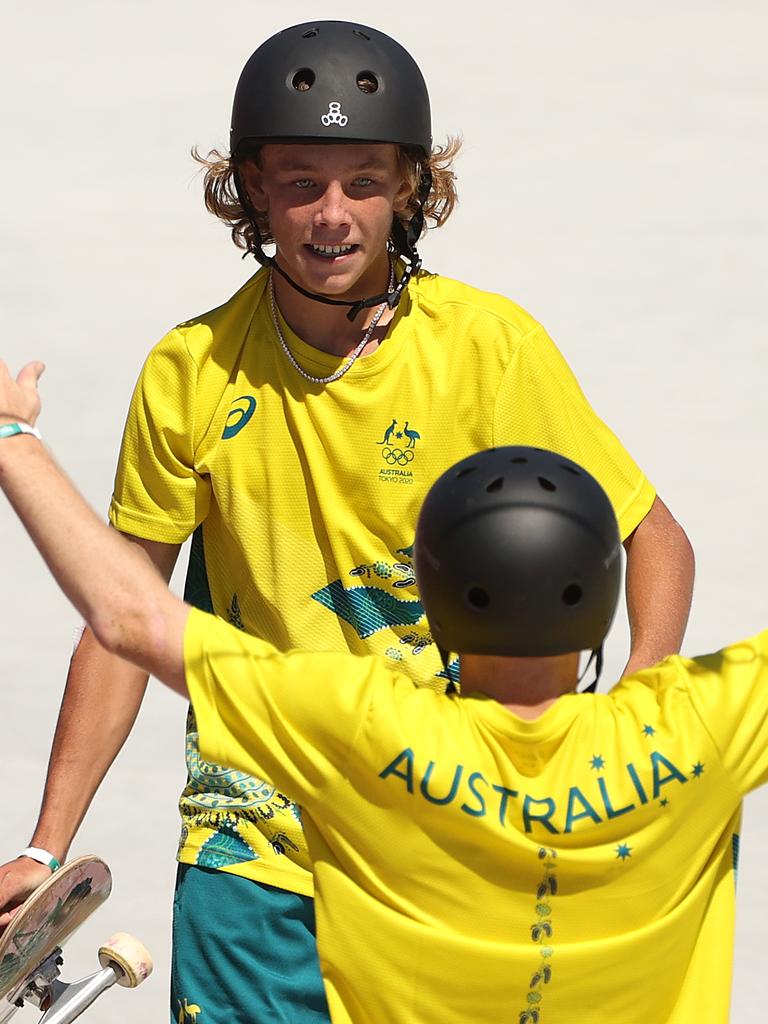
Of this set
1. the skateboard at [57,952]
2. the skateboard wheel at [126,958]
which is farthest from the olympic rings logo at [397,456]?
the skateboard wheel at [126,958]

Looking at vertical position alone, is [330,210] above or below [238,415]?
above

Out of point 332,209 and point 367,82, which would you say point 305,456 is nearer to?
point 332,209

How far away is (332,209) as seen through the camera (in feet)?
12.1

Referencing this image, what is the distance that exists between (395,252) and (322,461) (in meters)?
0.51

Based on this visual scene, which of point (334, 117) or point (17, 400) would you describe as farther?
point (334, 117)

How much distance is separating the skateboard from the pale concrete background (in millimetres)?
2222

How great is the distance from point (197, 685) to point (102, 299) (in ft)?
25.4

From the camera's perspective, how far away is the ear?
4043 millimetres

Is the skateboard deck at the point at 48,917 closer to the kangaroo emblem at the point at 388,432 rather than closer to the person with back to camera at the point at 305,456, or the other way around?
the person with back to camera at the point at 305,456

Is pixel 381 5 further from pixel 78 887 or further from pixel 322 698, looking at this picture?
pixel 322 698

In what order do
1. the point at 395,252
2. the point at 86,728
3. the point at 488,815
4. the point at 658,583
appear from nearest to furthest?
the point at 488,815, the point at 658,583, the point at 86,728, the point at 395,252

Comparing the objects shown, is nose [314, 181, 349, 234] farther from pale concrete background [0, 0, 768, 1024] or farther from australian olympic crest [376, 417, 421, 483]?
pale concrete background [0, 0, 768, 1024]

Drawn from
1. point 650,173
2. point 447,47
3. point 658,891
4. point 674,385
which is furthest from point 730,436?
point 658,891

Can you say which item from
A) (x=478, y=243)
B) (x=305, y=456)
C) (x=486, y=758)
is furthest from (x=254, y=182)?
(x=478, y=243)
